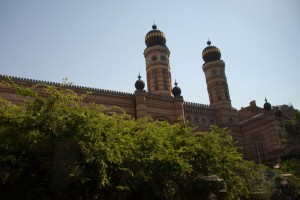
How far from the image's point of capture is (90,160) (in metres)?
5.88

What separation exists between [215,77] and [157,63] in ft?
19.0

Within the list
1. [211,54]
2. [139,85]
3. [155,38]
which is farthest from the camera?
[211,54]

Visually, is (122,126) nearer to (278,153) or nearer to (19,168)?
(19,168)

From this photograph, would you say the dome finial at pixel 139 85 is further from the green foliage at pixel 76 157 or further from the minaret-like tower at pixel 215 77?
the green foliage at pixel 76 157

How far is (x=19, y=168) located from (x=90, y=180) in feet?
4.62

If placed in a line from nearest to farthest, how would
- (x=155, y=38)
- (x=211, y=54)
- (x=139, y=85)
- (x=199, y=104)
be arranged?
(x=139, y=85)
(x=199, y=104)
(x=155, y=38)
(x=211, y=54)

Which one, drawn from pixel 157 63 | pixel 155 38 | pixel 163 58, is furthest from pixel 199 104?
pixel 155 38

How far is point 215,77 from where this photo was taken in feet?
88.5

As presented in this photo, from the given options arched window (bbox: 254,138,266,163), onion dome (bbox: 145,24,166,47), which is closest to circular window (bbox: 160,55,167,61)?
onion dome (bbox: 145,24,166,47)

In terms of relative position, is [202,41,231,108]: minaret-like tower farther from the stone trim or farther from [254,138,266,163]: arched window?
the stone trim

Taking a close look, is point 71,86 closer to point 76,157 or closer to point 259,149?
point 76,157

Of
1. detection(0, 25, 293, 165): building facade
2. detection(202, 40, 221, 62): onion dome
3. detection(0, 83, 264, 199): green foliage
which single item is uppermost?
detection(202, 40, 221, 62): onion dome

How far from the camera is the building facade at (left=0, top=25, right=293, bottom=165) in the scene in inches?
778

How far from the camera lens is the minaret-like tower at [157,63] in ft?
80.6
